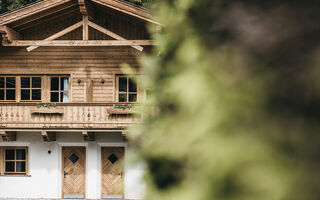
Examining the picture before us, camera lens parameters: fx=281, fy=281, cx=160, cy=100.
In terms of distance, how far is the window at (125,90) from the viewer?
13.9 m

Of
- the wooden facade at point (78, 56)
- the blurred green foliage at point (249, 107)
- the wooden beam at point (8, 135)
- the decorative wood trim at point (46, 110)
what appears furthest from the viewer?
the wooden facade at point (78, 56)

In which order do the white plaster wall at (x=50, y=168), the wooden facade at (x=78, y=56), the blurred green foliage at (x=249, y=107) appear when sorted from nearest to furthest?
the blurred green foliage at (x=249, y=107) → the white plaster wall at (x=50, y=168) → the wooden facade at (x=78, y=56)

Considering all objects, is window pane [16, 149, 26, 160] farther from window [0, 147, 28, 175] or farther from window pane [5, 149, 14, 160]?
window pane [5, 149, 14, 160]

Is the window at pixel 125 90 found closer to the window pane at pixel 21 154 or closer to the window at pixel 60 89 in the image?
the window at pixel 60 89

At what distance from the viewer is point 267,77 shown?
890mm

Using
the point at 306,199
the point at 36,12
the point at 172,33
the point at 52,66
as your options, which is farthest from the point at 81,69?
the point at 306,199

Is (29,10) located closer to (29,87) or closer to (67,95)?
(29,87)

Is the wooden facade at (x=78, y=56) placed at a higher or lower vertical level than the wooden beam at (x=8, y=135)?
higher

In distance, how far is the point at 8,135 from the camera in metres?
13.1

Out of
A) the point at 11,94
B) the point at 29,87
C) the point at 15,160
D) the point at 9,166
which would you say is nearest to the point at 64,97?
the point at 29,87

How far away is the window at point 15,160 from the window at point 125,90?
17.3 ft

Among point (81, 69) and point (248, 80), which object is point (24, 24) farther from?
point (248, 80)

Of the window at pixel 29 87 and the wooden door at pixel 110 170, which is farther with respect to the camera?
the window at pixel 29 87

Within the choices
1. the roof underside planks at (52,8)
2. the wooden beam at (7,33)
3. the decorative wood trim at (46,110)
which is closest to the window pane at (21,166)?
the decorative wood trim at (46,110)
